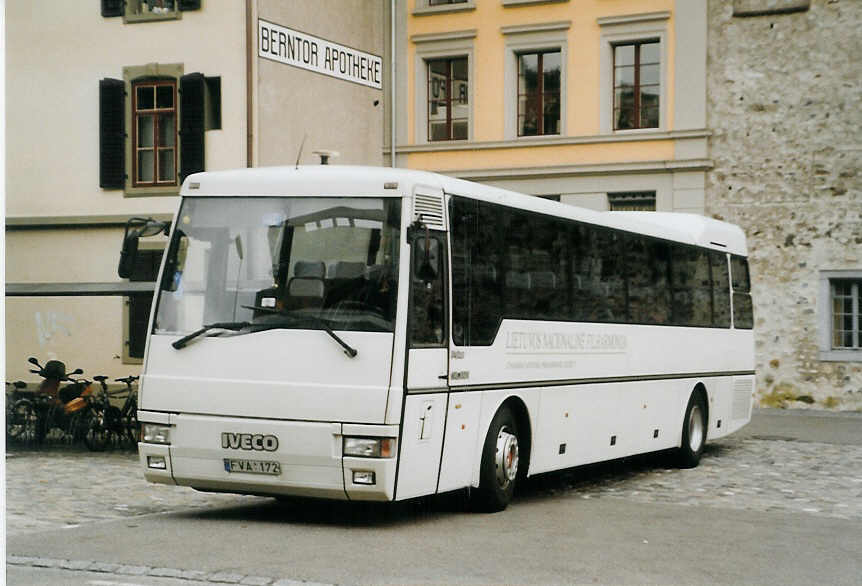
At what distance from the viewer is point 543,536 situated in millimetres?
10242

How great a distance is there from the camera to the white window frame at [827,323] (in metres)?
28.3

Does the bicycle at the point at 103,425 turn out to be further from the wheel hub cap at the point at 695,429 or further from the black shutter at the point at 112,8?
the black shutter at the point at 112,8

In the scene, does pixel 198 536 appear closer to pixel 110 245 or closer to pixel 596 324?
pixel 596 324

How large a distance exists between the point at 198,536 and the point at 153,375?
1.49m

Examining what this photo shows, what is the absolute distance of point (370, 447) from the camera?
33.2 ft

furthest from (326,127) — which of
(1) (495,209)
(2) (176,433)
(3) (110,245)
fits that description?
(2) (176,433)

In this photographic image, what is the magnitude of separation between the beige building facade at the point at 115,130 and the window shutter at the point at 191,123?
0.08 feet

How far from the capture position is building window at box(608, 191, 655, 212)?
30.2 meters

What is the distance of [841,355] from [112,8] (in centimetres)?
1567

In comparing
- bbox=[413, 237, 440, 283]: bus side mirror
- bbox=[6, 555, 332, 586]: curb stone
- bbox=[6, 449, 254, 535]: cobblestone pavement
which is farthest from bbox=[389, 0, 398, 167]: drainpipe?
bbox=[6, 555, 332, 586]: curb stone

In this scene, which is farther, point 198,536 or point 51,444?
point 51,444

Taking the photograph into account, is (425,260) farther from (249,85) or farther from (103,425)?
(249,85)

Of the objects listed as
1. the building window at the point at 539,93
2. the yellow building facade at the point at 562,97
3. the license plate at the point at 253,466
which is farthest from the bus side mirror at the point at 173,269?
the building window at the point at 539,93

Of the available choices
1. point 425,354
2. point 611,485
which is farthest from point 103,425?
point 425,354
